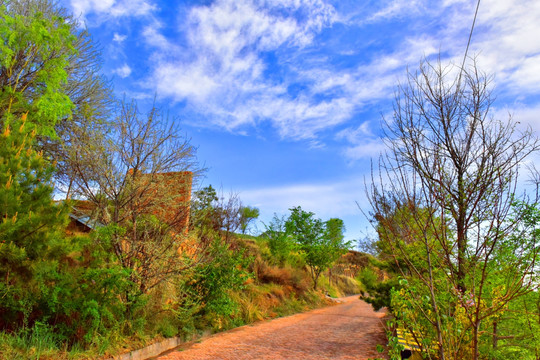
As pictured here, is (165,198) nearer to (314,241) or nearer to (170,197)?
(170,197)

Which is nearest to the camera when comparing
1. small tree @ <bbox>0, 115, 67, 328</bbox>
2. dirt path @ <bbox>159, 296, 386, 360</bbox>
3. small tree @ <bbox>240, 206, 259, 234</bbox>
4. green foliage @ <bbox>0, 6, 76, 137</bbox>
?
small tree @ <bbox>0, 115, 67, 328</bbox>

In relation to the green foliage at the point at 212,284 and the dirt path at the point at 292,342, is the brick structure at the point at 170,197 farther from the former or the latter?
the dirt path at the point at 292,342

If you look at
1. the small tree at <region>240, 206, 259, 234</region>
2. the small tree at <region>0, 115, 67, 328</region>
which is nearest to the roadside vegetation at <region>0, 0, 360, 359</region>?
the small tree at <region>0, 115, 67, 328</region>

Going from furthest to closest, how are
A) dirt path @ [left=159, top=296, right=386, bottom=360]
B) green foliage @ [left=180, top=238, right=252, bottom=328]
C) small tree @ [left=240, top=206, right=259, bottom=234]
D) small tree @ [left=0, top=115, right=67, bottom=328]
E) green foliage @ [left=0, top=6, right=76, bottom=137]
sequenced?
small tree @ [left=240, top=206, right=259, bottom=234]
green foliage @ [left=0, top=6, right=76, bottom=137]
green foliage @ [left=180, top=238, right=252, bottom=328]
dirt path @ [left=159, top=296, right=386, bottom=360]
small tree @ [left=0, top=115, right=67, bottom=328]

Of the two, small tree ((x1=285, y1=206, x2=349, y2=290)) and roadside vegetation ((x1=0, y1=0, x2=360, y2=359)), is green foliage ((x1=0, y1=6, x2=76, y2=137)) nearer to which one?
roadside vegetation ((x1=0, y1=0, x2=360, y2=359))

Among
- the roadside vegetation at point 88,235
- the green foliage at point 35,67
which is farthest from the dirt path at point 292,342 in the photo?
the green foliage at point 35,67

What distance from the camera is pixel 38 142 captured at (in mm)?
11398

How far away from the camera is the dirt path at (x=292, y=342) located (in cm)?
689

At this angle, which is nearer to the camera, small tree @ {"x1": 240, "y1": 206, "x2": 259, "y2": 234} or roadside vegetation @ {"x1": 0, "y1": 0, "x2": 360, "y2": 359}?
roadside vegetation @ {"x1": 0, "y1": 0, "x2": 360, "y2": 359}

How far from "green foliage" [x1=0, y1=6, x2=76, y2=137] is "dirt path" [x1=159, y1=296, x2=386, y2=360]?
282 inches

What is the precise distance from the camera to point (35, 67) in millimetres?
10469

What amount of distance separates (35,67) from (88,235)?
7425 millimetres

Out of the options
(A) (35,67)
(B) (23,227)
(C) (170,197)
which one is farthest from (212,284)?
(A) (35,67)

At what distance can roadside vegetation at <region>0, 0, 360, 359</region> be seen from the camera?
5.23 meters
